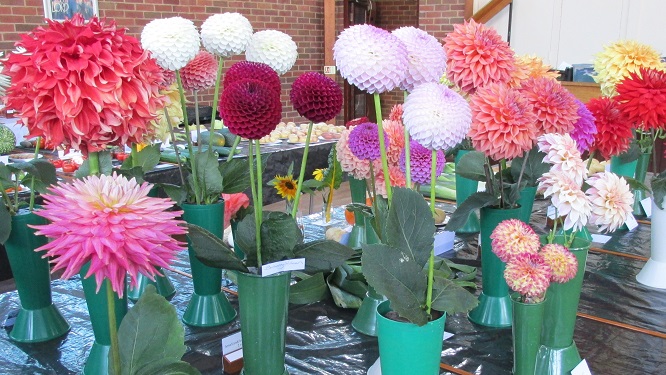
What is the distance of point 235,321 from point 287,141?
2.32 meters

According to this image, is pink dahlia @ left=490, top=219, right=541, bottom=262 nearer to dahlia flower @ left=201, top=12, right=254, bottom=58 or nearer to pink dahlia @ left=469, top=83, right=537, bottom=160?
pink dahlia @ left=469, top=83, right=537, bottom=160

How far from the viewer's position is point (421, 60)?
0.77m

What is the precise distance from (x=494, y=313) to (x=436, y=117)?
501 mm

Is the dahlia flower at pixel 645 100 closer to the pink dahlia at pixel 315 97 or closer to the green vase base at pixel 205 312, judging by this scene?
the pink dahlia at pixel 315 97

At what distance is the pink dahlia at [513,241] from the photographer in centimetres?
72

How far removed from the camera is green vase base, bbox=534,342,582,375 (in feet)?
2.83

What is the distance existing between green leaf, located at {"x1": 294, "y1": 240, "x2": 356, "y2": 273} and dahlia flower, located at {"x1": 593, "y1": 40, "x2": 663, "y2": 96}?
1136 mm

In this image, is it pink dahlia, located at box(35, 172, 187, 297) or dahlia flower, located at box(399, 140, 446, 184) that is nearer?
pink dahlia, located at box(35, 172, 187, 297)

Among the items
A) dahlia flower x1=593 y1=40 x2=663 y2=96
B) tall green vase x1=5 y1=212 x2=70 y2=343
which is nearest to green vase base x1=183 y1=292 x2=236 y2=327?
tall green vase x1=5 y1=212 x2=70 y2=343

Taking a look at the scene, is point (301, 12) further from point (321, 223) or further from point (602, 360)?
point (602, 360)

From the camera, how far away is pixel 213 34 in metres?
0.95

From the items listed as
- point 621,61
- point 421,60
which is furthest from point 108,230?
point 621,61

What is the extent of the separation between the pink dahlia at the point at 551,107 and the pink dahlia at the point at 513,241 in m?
0.21

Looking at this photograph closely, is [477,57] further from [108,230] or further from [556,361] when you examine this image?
[108,230]
